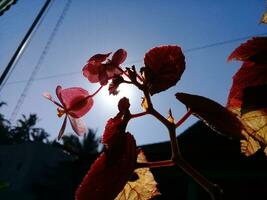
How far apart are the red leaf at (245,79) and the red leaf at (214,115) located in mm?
19

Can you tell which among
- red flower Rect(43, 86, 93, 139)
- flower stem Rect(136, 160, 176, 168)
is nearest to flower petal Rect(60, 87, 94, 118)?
red flower Rect(43, 86, 93, 139)

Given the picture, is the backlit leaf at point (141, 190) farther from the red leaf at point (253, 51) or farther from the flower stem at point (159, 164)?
the red leaf at point (253, 51)

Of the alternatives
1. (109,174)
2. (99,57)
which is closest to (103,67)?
(99,57)

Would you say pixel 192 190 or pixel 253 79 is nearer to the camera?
pixel 253 79

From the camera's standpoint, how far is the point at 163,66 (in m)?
0.34

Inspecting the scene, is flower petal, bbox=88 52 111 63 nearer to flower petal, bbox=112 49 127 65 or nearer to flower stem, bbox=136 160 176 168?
flower petal, bbox=112 49 127 65

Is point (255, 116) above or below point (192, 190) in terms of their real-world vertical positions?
below

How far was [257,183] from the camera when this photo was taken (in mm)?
5117

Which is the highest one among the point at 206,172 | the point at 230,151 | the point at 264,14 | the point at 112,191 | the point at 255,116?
the point at 230,151

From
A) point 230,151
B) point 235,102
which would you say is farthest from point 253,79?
point 230,151

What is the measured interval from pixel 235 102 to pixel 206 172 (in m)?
5.08

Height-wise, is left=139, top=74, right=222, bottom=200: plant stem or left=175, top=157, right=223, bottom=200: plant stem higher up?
left=139, top=74, right=222, bottom=200: plant stem

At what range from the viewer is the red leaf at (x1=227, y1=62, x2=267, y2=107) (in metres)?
0.30

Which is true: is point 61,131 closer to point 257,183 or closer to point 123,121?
point 123,121
